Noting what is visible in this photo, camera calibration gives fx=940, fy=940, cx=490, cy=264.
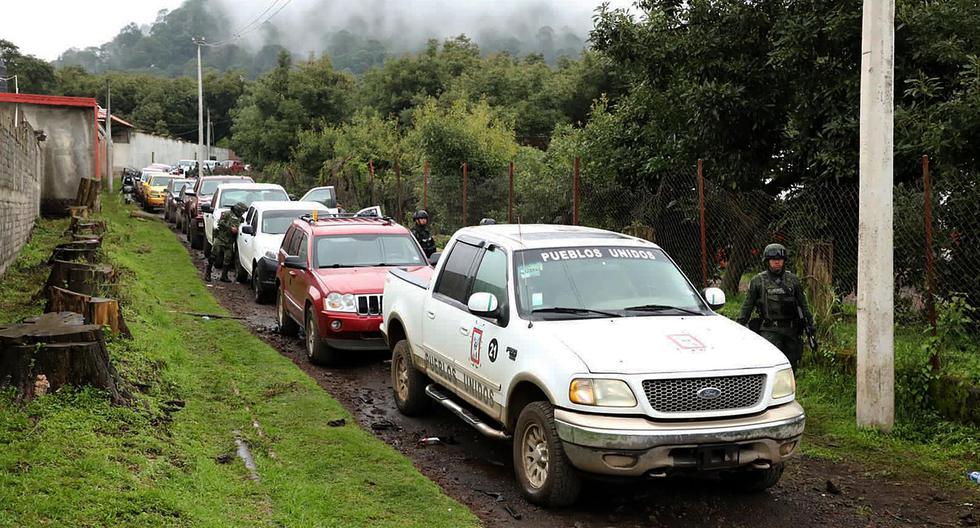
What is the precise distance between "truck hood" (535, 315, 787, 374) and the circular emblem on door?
123 millimetres

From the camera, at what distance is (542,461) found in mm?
6250

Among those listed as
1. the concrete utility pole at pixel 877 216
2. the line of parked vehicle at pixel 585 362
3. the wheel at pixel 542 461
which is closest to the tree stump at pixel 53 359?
the line of parked vehicle at pixel 585 362

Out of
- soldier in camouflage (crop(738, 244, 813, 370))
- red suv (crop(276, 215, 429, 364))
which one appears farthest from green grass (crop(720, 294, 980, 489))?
red suv (crop(276, 215, 429, 364))

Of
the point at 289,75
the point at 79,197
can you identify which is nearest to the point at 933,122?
the point at 79,197

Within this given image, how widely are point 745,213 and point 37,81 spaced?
83410 mm

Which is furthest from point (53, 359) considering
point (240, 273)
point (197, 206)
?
point (197, 206)

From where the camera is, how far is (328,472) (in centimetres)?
689

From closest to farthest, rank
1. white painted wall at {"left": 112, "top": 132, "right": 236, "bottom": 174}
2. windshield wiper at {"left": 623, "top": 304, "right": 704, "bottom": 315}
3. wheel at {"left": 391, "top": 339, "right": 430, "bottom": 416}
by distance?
windshield wiper at {"left": 623, "top": 304, "right": 704, "bottom": 315}
wheel at {"left": 391, "top": 339, "right": 430, "bottom": 416}
white painted wall at {"left": 112, "top": 132, "right": 236, "bottom": 174}

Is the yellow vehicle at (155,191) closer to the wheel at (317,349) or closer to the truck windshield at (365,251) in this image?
the truck windshield at (365,251)

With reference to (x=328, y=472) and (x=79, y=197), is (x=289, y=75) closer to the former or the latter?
(x=79, y=197)

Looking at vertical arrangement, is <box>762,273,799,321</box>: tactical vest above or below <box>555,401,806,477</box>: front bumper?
above

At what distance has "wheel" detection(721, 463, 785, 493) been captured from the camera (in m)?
6.49

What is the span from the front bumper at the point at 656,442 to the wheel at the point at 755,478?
593 mm

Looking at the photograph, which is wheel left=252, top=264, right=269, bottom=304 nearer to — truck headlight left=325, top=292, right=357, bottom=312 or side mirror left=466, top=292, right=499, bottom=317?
truck headlight left=325, top=292, right=357, bottom=312
